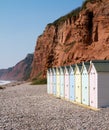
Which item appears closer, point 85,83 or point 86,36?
point 85,83

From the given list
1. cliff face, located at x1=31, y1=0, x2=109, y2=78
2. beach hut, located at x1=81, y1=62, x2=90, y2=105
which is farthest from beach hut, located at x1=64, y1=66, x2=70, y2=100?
cliff face, located at x1=31, y1=0, x2=109, y2=78

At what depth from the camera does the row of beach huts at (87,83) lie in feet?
84.3

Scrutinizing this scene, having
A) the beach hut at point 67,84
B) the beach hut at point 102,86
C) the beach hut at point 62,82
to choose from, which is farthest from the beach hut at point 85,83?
the beach hut at point 62,82

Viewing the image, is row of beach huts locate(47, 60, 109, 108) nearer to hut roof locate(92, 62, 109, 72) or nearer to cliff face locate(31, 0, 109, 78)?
hut roof locate(92, 62, 109, 72)

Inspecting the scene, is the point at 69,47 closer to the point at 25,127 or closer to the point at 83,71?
the point at 83,71

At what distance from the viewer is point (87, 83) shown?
28.2 metres

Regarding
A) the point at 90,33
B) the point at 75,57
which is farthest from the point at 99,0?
the point at 75,57

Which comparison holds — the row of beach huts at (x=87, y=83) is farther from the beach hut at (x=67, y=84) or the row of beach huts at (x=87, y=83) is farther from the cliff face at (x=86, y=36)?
the cliff face at (x=86, y=36)

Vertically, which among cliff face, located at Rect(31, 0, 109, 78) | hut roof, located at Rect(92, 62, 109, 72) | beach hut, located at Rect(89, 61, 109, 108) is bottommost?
beach hut, located at Rect(89, 61, 109, 108)

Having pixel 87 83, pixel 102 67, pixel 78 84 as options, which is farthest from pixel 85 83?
pixel 102 67

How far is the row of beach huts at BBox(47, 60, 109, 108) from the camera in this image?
2569 cm

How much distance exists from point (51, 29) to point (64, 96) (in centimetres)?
7211

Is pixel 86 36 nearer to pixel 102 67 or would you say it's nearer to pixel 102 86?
pixel 102 67

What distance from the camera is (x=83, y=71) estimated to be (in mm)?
29719
